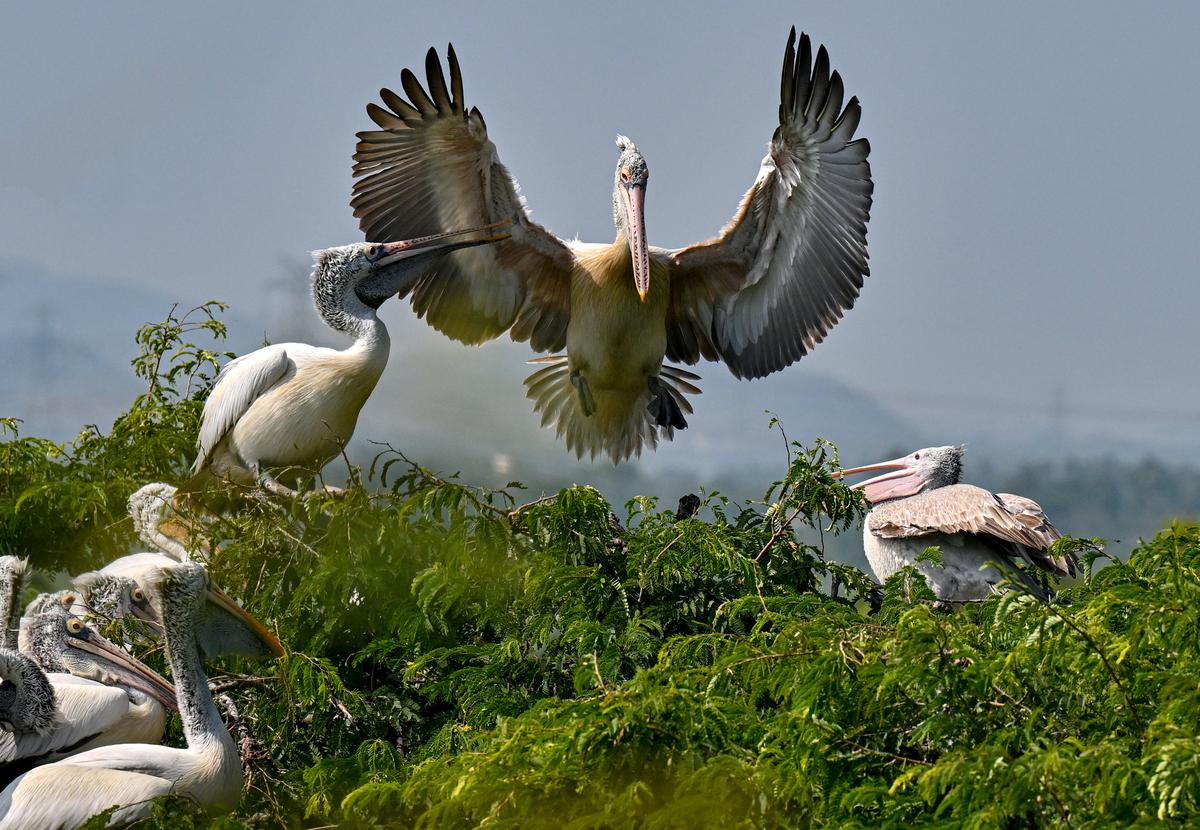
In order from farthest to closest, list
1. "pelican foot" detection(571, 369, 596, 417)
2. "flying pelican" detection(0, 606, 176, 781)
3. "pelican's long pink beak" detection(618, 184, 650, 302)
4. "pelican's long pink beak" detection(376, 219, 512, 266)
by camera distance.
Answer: "pelican foot" detection(571, 369, 596, 417) < "pelican's long pink beak" detection(618, 184, 650, 302) < "pelican's long pink beak" detection(376, 219, 512, 266) < "flying pelican" detection(0, 606, 176, 781)

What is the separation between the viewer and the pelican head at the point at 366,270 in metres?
5.67

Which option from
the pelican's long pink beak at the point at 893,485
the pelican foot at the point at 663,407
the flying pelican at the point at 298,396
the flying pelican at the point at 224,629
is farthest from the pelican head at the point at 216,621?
the pelican's long pink beak at the point at 893,485

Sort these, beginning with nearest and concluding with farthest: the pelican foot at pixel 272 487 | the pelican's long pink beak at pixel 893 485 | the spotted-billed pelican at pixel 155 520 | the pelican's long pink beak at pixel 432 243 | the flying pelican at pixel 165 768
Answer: the flying pelican at pixel 165 768, the pelican foot at pixel 272 487, the spotted-billed pelican at pixel 155 520, the pelican's long pink beak at pixel 432 243, the pelican's long pink beak at pixel 893 485

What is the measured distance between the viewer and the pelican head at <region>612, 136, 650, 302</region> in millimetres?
6391

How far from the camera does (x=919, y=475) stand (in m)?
6.71

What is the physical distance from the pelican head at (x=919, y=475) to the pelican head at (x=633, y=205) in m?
1.32

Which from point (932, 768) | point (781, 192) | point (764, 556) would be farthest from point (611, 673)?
point (781, 192)

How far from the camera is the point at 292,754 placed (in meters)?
4.09

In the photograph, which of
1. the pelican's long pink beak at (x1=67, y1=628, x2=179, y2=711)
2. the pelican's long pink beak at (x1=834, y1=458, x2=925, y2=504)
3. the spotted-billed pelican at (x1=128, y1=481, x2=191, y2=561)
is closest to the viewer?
the pelican's long pink beak at (x1=67, y1=628, x2=179, y2=711)

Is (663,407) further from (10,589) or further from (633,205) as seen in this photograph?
(10,589)

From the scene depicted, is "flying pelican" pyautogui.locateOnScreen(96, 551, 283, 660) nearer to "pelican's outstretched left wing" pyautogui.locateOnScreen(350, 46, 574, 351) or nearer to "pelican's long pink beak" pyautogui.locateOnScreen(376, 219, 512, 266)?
"pelican's long pink beak" pyautogui.locateOnScreen(376, 219, 512, 266)

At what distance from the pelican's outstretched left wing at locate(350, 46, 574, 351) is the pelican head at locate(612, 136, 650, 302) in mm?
334

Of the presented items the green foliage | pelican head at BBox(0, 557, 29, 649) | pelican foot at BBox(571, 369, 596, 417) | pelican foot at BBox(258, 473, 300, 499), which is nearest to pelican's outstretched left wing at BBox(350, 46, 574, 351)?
pelican foot at BBox(571, 369, 596, 417)

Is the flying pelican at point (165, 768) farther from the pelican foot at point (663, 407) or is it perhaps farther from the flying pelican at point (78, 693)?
the pelican foot at point (663, 407)
